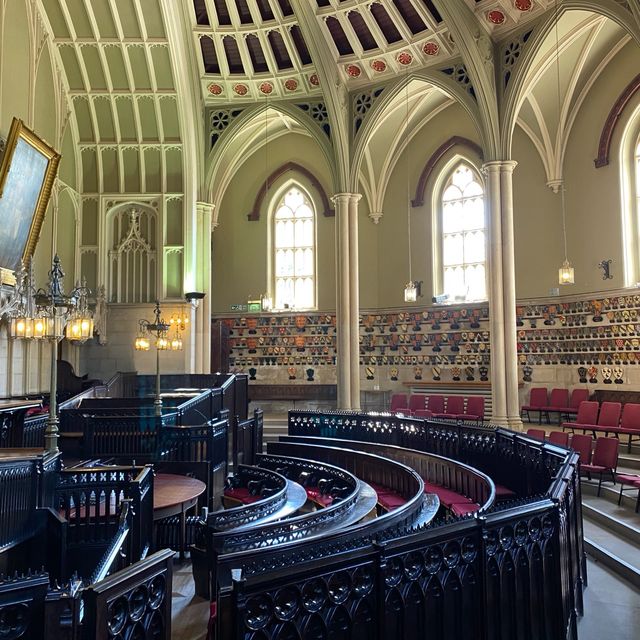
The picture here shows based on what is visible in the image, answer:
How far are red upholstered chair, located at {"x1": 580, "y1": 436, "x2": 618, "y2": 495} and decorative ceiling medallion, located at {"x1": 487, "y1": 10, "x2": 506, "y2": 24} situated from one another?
34.3ft

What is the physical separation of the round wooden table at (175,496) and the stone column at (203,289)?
10073 mm

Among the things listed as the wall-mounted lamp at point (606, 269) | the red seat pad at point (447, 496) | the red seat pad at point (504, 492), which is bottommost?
the red seat pad at point (447, 496)

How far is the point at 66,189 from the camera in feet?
58.9

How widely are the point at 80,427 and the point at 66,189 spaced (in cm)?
966

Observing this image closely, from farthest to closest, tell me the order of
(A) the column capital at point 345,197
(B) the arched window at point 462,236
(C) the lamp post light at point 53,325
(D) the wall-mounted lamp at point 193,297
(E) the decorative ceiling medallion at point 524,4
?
1. (B) the arched window at point 462,236
2. (D) the wall-mounted lamp at point 193,297
3. (A) the column capital at point 345,197
4. (E) the decorative ceiling medallion at point 524,4
5. (C) the lamp post light at point 53,325

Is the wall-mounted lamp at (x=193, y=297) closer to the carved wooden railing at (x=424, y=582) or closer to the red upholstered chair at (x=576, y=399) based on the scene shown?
the red upholstered chair at (x=576, y=399)

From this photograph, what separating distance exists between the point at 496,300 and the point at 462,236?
212 inches

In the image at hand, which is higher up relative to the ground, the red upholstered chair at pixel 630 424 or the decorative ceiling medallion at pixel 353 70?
the decorative ceiling medallion at pixel 353 70

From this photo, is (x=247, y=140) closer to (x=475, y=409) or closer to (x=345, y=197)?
(x=345, y=197)

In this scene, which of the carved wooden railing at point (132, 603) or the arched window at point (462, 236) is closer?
the carved wooden railing at point (132, 603)

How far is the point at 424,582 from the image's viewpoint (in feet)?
11.0

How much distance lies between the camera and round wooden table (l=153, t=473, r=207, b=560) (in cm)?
711

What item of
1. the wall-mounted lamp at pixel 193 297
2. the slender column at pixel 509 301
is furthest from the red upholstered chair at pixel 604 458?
the wall-mounted lamp at pixel 193 297

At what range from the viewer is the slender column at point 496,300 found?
14.4m
